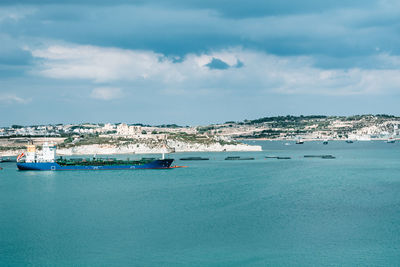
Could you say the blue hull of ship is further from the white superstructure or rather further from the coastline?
the coastline

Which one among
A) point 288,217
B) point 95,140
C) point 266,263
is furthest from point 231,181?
point 95,140

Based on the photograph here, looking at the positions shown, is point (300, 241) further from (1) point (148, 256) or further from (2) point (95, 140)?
(2) point (95, 140)

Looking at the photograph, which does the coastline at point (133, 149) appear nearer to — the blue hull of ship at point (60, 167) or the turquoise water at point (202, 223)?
the blue hull of ship at point (60, 167)

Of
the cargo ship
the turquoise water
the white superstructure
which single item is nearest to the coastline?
the white superstructure

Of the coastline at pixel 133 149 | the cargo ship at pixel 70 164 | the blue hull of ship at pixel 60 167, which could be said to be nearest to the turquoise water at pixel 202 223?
the blue hull of ship at pixel 60 167

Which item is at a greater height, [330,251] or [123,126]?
[123,126]

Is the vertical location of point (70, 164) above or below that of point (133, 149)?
below

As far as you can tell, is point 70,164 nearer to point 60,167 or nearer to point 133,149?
point 60,167

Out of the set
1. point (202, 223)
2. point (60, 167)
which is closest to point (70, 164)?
point (60, 167)
